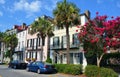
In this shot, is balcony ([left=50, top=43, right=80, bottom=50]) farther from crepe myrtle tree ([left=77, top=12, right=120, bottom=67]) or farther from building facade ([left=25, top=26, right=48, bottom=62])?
crepe myrtle tree ([left=77, top=12, right=120, bottom=67])

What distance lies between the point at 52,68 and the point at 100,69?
7.16m

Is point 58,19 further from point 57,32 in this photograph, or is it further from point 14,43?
point 14,43

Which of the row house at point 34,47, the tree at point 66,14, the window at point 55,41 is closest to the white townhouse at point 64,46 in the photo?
the window at point 55,41

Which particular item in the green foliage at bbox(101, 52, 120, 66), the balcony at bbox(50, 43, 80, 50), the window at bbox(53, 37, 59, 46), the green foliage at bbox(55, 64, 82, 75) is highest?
the window at bbox(53, 37, 59, 46)

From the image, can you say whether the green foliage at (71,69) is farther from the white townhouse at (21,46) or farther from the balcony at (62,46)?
the white townhouse at (21,46)

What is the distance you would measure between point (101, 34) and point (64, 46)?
15.3 m

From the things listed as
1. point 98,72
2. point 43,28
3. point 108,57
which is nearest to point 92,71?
point 98,72

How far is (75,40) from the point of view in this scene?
35.8 metres

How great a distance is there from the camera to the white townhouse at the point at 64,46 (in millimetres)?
35178

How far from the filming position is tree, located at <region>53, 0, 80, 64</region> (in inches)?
1134

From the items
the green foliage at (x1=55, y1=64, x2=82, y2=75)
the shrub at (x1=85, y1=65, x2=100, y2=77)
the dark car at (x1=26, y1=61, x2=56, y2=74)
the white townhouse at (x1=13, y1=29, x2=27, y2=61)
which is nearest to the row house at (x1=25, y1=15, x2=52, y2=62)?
the white townhouse at (x1=13, y1=29, x2=27, y2=61)

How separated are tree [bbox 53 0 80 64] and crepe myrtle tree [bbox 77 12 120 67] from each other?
435cm

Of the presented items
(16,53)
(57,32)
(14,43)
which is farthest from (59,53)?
(16,53)

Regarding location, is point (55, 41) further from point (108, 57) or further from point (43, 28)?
point (108, 57)
